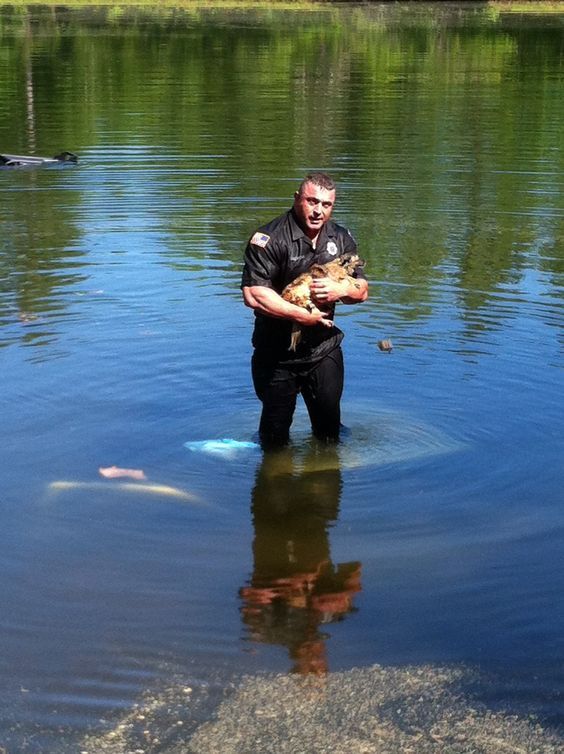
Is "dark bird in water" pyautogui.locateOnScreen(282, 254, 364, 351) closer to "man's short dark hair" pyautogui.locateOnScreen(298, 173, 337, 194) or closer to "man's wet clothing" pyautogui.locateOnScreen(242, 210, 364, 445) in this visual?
"man's wet clothing" pyautogui.locateOnScreen(242, 210, 364, 445)

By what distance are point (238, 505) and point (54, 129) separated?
18.0 metres

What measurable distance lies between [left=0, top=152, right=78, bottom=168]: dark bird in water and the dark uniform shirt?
12.8 m

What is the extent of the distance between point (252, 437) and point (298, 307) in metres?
1.62

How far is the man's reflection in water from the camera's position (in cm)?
547

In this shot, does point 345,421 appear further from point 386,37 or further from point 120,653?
point 386,37

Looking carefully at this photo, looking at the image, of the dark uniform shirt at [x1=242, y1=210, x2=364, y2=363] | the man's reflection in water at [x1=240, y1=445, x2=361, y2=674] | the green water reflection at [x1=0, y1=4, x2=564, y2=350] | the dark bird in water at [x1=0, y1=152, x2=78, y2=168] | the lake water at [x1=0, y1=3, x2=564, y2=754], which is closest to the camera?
the lake water at [x1=0, y1=3, x2=564, y2=754]

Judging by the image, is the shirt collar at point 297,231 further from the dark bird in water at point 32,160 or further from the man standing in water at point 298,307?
the dark bird in water at point 32,160

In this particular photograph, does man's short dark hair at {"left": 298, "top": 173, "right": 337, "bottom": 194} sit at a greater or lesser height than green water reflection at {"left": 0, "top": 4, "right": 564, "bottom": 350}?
greater

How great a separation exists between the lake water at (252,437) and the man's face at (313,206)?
65.8 inches

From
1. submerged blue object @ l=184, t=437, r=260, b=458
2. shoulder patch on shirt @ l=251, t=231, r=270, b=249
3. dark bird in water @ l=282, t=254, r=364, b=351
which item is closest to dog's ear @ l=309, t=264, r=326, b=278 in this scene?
dark bird in water @ l=282, t=254, r=364, b=351

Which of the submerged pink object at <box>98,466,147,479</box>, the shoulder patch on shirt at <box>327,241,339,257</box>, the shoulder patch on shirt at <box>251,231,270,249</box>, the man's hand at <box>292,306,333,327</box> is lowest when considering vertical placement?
the submerged pink object at <box>98,466,147,479</box>

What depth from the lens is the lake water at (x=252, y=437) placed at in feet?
17.4

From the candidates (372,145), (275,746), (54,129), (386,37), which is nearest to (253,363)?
(275,746)

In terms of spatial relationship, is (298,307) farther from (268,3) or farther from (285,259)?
(268,3)
